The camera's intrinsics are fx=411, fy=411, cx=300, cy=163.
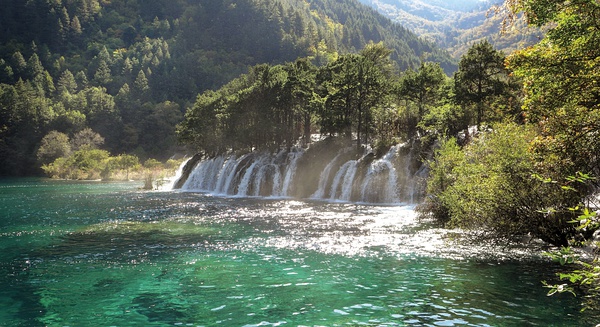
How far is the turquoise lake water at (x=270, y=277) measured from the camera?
13.4 m

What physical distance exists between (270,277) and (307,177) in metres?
39.5

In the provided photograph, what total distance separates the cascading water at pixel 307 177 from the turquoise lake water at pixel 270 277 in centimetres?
1470

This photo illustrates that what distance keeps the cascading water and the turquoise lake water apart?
14.7 metres

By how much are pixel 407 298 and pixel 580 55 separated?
11012 mm

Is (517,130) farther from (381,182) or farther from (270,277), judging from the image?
(381,182)

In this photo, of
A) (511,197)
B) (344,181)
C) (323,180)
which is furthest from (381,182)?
(511,197)

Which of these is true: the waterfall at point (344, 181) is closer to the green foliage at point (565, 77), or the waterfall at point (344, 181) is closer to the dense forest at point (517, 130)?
the dense forest at point (517, 130)

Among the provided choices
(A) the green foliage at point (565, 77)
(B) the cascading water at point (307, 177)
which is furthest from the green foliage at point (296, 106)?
(A) the green foliage at point (565, 77)

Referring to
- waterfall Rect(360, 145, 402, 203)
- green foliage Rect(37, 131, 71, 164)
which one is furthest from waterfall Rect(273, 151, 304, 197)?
green foliage Rect(37, 131, 71, 164)

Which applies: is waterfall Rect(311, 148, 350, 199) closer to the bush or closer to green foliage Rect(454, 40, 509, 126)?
green foliage Rect(454, 40, 509, 126)

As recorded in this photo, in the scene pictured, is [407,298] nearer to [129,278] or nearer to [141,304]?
[141,304]

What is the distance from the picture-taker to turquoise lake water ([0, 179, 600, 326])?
13.4 m

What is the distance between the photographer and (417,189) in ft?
141

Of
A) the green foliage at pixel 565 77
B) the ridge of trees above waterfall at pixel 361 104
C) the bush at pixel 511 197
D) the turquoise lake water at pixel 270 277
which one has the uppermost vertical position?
the ridge of trees above waterfall at pixel 361 104
